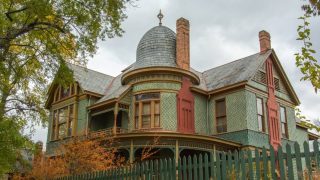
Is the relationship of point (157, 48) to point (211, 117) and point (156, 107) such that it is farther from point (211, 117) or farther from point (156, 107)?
point (211, 117)

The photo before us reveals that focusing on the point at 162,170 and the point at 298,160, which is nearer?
the point at 298,160

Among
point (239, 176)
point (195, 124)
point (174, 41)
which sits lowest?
point (239, 176)

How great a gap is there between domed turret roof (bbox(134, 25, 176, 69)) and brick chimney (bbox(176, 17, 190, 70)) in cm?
38

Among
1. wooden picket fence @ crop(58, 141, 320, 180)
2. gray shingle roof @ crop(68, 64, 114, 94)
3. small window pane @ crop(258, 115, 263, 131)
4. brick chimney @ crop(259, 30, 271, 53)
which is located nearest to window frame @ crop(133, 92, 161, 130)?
gray shingle roof @ crop(68, 64, 114, 94)

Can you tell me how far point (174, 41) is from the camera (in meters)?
23.2

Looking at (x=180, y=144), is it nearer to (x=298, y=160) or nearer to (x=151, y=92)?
(x=151, y=92)

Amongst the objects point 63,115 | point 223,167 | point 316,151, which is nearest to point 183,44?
point 63,115

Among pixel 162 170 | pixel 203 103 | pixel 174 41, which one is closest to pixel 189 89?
pixel 203 103

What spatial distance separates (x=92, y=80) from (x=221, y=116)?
32.6 ft

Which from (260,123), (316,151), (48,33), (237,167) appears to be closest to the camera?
(316,151)

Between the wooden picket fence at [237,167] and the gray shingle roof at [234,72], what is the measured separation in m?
14.2

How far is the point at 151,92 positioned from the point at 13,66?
912 centimetres

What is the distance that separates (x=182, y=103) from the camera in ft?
70.2

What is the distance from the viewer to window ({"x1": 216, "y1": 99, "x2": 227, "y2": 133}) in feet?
73.3
